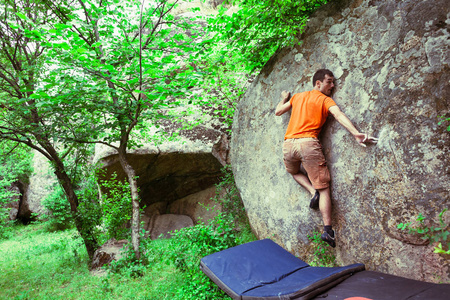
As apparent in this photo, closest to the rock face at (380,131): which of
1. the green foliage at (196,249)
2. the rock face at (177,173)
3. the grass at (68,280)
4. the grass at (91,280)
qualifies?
the green foliage at (196,249)

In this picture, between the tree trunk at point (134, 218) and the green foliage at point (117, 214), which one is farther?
the green foliage at point (117, 214)

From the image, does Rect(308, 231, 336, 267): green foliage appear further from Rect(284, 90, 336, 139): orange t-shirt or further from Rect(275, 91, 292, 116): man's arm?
Rect(275, 91, 292, 116): man's arm

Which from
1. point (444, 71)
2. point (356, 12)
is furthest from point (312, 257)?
point (356, 12)

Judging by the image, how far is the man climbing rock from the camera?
3.24 metres

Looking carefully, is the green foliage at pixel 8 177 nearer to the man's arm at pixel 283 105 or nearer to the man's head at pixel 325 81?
the man's arm at pixel 283 105

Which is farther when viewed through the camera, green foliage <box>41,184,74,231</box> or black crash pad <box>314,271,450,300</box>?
green foliage <box>41,184,74,231</box>

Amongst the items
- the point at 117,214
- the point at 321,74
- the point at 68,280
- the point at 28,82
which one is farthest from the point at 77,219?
the point at 321,74

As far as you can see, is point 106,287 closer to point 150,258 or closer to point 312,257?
point 150,258

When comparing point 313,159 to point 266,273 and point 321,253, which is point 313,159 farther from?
point 266,273

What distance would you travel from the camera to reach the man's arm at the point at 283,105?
387 cm

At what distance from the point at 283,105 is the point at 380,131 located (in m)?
1.38

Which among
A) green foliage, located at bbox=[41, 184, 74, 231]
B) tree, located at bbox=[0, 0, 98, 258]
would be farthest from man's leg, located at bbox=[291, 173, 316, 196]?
green foliage, located at bbox=[41, 184, 74, 231]

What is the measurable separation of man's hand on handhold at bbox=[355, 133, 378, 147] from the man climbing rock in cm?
17

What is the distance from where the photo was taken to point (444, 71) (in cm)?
247
